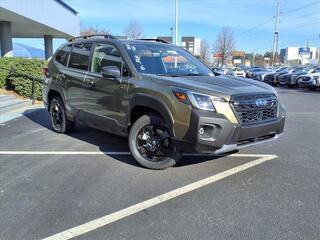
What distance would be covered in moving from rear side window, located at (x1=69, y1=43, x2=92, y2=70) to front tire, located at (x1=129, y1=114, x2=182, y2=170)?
1.91 m

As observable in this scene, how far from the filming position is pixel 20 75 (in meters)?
13.3

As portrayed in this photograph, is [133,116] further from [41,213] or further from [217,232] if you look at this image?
[217,232]

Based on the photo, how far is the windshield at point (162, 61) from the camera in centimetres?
576

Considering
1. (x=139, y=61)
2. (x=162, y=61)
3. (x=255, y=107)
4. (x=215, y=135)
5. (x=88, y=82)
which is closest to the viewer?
(x=215, y=135)

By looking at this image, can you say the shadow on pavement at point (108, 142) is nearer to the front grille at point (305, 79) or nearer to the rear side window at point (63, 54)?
the rear side window at point (63, 54)

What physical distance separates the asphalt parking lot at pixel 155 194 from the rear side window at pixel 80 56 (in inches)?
59.5

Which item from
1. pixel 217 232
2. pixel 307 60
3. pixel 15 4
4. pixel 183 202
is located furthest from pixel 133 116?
pixel 307 60

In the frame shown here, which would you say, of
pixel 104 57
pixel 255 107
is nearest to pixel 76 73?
pixel 104 57

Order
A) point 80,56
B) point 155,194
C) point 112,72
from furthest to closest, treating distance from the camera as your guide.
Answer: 1. point 80,56
2. point 112,72
3. point 155,194

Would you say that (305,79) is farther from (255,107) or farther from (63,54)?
(255,107)

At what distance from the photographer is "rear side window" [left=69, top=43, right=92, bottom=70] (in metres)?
6.77

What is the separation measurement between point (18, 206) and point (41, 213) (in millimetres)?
365

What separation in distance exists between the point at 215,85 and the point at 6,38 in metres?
19.6

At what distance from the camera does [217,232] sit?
354 cm
